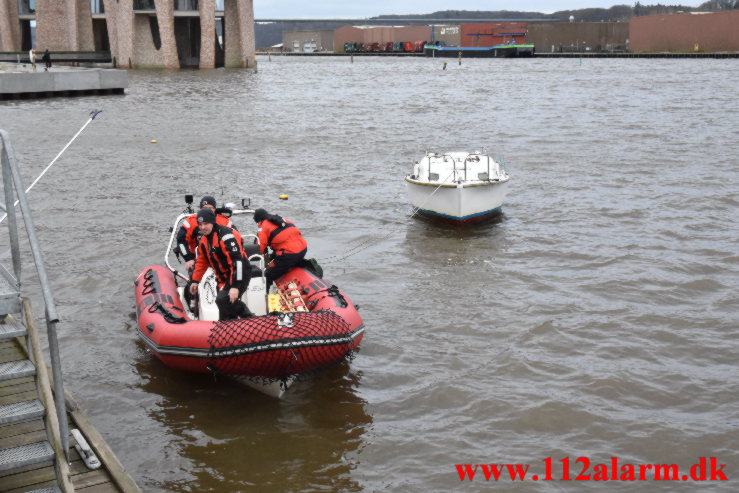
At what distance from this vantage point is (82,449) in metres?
6.49

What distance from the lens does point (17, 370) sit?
5441 millimetres

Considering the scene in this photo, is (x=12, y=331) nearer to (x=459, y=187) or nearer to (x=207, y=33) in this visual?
(x=459, y=187)

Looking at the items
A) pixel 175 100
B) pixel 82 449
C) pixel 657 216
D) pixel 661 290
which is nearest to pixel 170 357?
pixel 82 449

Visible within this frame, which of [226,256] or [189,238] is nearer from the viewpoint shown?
[226,256]

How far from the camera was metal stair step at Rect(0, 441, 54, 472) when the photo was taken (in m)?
5.27

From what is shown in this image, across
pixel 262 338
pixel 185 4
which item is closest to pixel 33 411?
pixel 262 338

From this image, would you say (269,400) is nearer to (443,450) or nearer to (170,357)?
(170,357)

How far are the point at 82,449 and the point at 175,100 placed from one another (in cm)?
4084

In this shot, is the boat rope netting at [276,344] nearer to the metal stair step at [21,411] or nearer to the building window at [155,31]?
the metal stair step at [21,411]

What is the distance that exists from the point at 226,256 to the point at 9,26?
8057 centimetres

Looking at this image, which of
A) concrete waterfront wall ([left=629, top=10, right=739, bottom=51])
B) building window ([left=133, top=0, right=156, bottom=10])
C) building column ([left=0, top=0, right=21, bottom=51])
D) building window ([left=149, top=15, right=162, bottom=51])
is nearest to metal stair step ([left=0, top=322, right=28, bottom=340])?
building window ([left=133, top=0, right=156, bottom=10])

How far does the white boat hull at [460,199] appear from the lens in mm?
16656

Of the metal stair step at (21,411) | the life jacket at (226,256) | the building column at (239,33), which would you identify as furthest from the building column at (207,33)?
the metal stair step at (21,411)

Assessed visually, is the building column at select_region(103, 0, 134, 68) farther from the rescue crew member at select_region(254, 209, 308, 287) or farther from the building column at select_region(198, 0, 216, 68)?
the rescue crew member at select_region(254, 209, 308, 287)
